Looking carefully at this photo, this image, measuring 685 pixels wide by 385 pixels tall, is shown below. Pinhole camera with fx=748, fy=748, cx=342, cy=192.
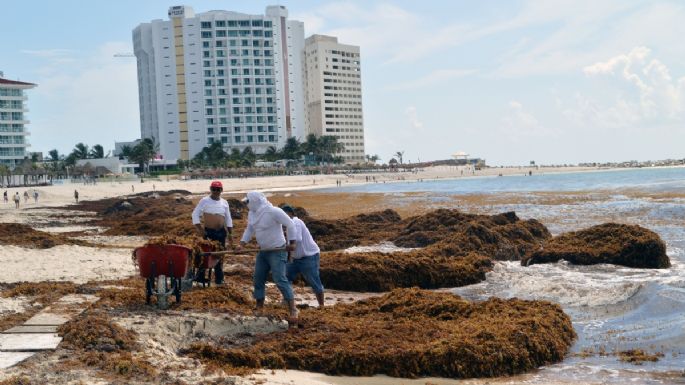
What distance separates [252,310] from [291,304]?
612 millimetres

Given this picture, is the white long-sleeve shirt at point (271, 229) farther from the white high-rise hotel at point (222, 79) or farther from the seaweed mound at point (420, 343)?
the white high-rise hotel at point (222, 79)

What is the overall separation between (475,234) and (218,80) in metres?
134

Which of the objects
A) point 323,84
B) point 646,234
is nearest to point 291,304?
point 646,234

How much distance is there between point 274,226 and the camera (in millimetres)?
9266

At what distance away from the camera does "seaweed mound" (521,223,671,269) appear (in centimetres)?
1595

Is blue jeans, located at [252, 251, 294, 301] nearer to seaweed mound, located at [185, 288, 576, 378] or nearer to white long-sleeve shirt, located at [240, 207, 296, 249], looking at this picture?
white long-sleeve shirt, located at [240, 207, 296, 249]

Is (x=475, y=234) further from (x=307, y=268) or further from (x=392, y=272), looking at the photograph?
(x=307, y=268)

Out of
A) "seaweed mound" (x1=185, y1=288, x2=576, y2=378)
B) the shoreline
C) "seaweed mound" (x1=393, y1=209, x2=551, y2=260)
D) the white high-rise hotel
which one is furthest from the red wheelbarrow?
the white high-rise hotel

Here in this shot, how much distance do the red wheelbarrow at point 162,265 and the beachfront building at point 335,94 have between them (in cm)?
17086

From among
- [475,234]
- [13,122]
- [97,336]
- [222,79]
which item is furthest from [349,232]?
[222,79]

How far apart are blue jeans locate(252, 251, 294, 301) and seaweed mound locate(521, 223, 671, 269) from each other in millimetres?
9124

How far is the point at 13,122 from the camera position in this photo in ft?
373

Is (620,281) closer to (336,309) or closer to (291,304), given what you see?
(336,309)

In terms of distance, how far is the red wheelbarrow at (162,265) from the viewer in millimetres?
8805
